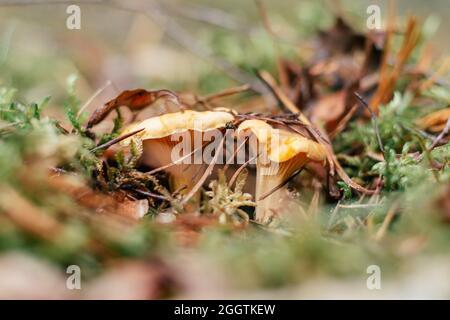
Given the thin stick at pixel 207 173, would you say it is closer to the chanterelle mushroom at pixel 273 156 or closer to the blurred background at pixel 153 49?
the chanterelle mushroom at pixel 273 156

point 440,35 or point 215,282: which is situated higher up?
point 440,35

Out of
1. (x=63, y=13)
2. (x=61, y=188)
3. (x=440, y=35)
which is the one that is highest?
(x=63, y=13)

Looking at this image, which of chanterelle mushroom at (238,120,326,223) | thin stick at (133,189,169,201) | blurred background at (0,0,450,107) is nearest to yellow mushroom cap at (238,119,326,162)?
chanterelle mushroom at (238,120,326,223)

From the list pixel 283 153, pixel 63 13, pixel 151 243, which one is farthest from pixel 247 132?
pixel 63 13

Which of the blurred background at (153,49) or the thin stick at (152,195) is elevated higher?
the blurred background at (153,49)

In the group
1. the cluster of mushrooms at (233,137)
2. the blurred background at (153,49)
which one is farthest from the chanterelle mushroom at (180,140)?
the blurred background at (153,49)

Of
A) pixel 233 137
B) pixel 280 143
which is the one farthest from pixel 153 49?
pixel 280 143
